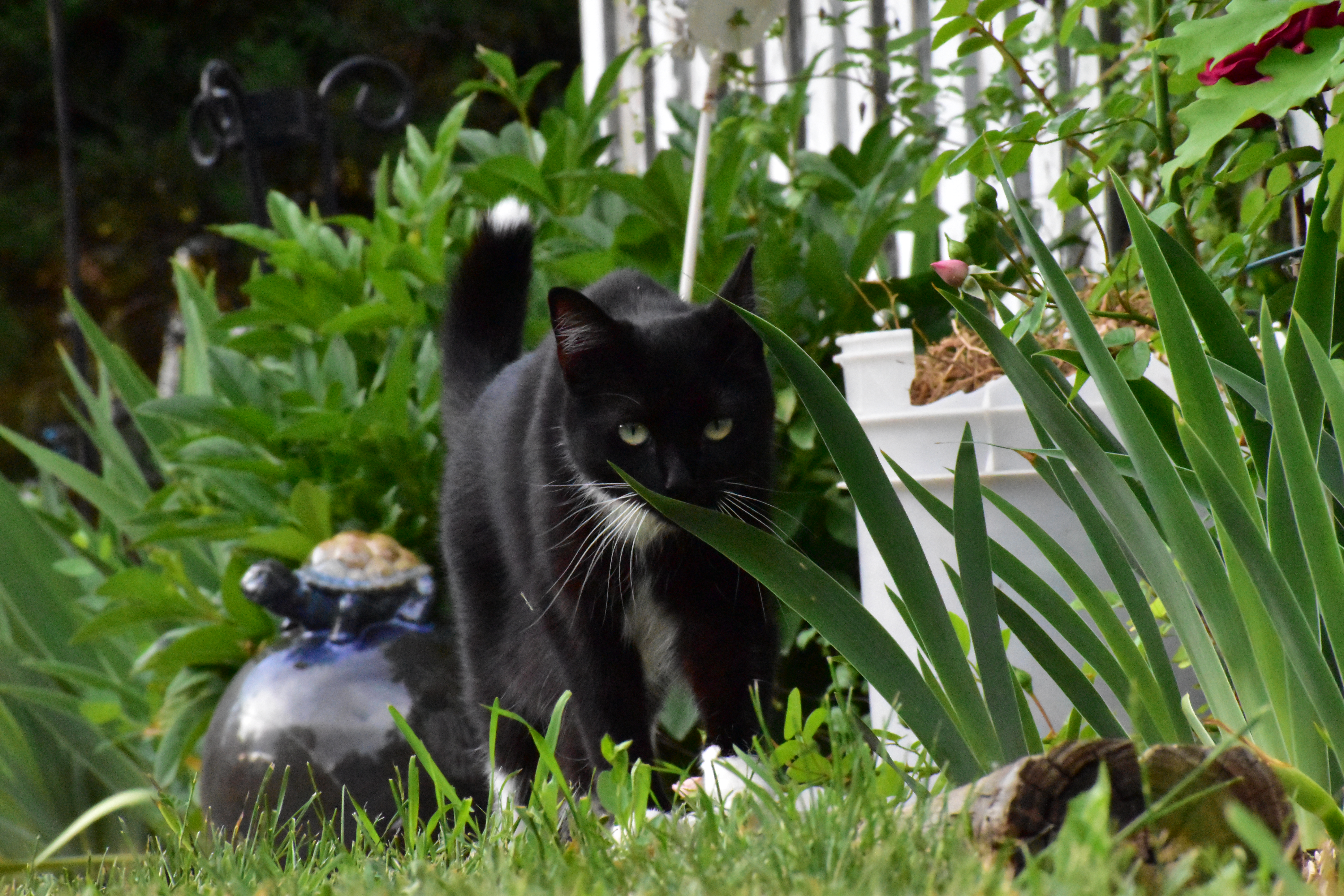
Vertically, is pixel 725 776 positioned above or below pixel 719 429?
below

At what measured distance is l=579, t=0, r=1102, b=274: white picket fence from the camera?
2.02 metres

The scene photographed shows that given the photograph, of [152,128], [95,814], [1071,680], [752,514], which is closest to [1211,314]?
[1071,680]

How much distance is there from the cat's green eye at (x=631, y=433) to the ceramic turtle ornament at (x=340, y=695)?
0.54m

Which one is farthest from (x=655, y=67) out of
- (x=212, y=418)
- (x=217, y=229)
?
(x=212, y=418)

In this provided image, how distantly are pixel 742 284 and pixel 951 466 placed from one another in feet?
0.94

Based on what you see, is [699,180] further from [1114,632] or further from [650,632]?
[1114,632]

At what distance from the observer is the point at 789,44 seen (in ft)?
8.53

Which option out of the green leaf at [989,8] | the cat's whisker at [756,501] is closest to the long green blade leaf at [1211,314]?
the green leaf at [989,8]

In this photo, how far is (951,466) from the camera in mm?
1198

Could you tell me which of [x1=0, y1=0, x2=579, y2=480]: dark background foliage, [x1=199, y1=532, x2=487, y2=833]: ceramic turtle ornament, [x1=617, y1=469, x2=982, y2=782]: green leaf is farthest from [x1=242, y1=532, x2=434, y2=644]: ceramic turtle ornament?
[x1=0, y1=0, x2=579, y2=480]: dark background foliage

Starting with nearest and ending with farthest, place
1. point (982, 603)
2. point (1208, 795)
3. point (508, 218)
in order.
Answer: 1. point (1208, 795)
2. point (982, 603)
3. point (508, 218)

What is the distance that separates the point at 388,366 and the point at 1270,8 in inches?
55.9

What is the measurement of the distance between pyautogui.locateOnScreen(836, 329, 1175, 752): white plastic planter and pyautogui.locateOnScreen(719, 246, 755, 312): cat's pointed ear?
126 millimetres

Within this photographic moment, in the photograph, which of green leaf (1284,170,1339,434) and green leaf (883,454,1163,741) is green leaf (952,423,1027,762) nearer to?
green leaf (883,454,1163,741)
